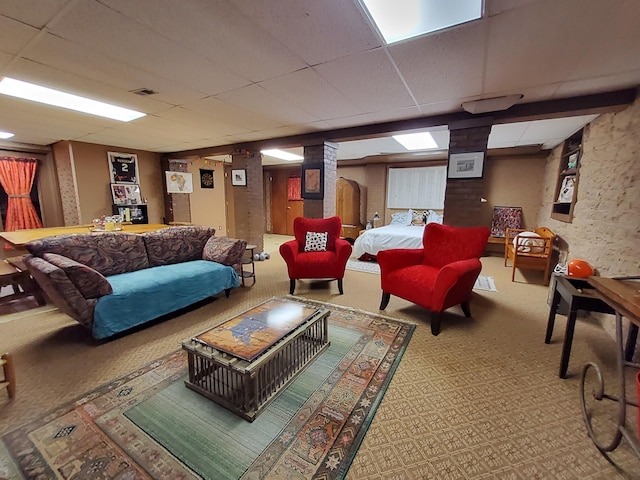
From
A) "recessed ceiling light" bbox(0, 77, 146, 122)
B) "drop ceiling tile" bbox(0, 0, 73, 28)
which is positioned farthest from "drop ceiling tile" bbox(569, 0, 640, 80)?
"recessed ceiling light" bbox(0, 77, 146, 122)

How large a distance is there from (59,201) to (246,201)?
3.68 metres

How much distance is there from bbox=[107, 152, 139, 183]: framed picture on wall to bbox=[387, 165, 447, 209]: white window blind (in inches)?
236

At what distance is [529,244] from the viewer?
4000 millimetres

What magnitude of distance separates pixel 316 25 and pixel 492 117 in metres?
2.45

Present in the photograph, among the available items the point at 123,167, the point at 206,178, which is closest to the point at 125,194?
the point at 123,167

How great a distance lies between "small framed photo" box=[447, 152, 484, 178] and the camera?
3170 millimetres

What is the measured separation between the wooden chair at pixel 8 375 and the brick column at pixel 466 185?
4.11 meters

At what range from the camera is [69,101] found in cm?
286

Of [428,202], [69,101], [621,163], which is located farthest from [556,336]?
[69,101]

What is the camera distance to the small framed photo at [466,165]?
3170 mm

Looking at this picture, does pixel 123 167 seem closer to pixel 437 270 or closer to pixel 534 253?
pixel 437 270

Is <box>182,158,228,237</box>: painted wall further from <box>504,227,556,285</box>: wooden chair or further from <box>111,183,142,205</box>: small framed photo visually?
<box>504,227,556,285</box>: wooden chair

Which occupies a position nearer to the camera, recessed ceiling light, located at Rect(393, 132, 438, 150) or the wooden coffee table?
the wooden coffee table

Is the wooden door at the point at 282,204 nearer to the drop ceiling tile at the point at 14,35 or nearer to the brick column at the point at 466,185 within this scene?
the brick column at the point at 466,185
